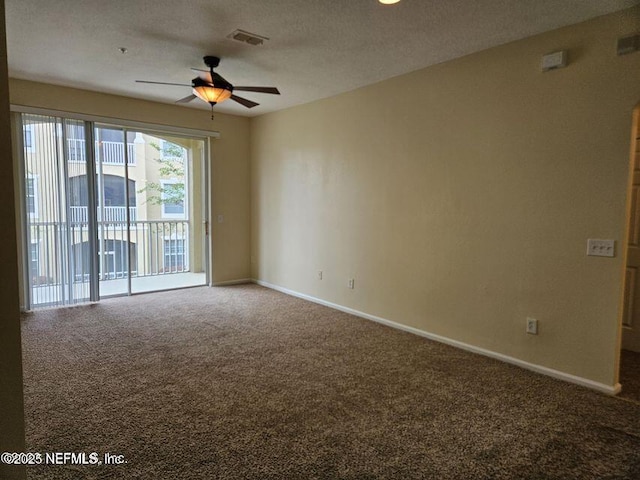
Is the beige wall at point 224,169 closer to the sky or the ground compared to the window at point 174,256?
closer to the sky

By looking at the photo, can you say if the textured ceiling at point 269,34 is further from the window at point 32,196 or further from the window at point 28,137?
the window at point 32,196

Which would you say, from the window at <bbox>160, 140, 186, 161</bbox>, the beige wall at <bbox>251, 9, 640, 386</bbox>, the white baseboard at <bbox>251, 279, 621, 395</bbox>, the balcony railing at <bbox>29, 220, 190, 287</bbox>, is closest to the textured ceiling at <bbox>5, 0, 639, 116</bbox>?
the beige wall at <bbox>251, 9, 640, 386</bbox>

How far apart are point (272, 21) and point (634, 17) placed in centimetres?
253

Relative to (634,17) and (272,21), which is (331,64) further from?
(634,17)

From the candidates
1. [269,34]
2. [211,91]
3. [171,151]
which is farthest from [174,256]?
[269,34]

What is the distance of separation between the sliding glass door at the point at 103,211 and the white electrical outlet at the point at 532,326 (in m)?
4.92

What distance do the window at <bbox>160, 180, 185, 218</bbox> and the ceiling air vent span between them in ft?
15.4

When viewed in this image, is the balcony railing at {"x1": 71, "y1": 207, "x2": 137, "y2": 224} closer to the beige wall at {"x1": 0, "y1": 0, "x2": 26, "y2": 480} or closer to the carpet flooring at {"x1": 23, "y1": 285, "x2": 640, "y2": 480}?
the carpet flooring at {"x1": 23, "y1": 285, "x2": 640, "y2": 480}

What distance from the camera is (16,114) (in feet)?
15.0

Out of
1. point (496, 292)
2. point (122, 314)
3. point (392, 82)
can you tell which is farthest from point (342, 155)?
point (122, 314)

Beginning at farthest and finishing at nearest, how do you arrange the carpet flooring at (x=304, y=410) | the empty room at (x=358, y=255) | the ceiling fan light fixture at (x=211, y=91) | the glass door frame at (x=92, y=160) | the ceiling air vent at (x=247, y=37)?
the glass door frame at (x=92, y=160) < the ceiling fan light fixture at (x=211, y=91) < the ceiling air vent at (x=247, y=37) < the empty room at (x=358, y=255) < the carpet flooring at (x=304, y=410)

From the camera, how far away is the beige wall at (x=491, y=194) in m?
2.83

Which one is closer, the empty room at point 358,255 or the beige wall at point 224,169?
the empty room at point 358,255

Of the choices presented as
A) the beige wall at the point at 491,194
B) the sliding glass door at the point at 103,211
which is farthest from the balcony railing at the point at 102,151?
the beige wall at the point at 491,194
